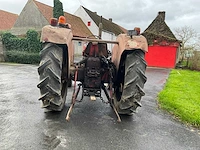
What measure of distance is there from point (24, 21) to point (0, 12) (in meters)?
9.81

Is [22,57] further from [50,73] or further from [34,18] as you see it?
[50,73]

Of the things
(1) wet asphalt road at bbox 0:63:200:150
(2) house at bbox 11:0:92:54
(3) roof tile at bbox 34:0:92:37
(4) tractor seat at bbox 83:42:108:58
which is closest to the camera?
(1) wet asphalt road at bbox 0:63:200:150

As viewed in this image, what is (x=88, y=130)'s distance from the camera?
11.3 ft

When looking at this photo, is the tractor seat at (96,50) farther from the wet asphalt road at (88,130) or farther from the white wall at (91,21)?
the white wall at (91,21)

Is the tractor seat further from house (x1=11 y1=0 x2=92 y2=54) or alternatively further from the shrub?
house (x1=11 y1=0 x2=92 y2=54)

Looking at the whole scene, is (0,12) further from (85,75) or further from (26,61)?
(85,75)

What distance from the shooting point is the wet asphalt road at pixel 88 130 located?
2.91 m

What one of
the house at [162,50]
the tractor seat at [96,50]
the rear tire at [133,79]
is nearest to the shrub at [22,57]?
the house at [162,50]

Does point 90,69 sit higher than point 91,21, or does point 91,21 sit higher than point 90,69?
point 91,21

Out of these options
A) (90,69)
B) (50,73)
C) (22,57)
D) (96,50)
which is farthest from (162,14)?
(50,73)

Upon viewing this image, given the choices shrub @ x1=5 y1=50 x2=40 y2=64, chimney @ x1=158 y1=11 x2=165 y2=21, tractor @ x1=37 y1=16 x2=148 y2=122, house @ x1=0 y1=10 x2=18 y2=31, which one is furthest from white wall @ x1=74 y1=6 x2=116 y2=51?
tractor @ x1=37 y1=16 x2=148 y2=122

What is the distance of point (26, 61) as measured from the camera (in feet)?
58.1

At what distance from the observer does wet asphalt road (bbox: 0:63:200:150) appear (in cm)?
291

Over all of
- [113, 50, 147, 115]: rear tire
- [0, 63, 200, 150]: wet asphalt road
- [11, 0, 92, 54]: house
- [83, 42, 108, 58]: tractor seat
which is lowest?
[0, 63, 200, 150]: wet asphalt road
